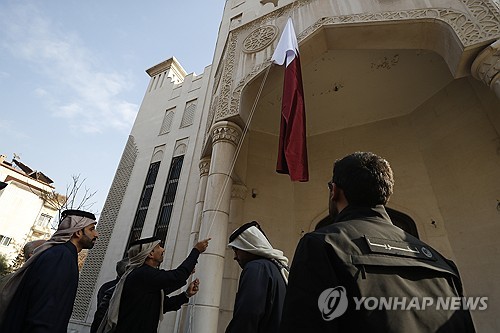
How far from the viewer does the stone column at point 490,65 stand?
3419mm

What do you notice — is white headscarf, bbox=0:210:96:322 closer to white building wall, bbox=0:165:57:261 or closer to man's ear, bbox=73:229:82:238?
man's ear, bbox=73:229:82:238

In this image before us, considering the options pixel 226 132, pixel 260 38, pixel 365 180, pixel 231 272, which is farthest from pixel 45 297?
pixel 260 38

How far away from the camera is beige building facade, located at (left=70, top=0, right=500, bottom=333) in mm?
4188

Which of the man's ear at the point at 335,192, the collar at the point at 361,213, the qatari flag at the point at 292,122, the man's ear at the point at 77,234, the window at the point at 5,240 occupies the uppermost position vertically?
→ the window at the point at 5,240

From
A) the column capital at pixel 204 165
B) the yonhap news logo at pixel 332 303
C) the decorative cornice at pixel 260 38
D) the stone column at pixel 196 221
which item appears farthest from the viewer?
the column capital at pixel 204 165

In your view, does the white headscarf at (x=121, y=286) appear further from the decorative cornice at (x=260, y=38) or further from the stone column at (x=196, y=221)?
the decorative cornice at (x=260, y=38)

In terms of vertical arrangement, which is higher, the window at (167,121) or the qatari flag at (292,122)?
the window at (167,121)

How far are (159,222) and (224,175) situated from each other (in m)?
3.42

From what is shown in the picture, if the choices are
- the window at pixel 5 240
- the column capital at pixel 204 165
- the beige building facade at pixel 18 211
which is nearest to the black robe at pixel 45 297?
the column capital at pixel 204 165

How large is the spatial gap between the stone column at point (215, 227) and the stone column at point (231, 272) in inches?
63.6

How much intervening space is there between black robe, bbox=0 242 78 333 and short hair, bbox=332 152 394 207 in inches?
75.2

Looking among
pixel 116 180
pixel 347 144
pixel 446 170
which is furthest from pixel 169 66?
pixel 446 170

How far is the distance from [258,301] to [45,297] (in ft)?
4.51

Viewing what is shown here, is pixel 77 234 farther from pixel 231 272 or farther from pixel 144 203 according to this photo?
pixel 144 203
